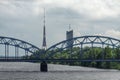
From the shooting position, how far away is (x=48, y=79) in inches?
5625

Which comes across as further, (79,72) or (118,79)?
(79,72)

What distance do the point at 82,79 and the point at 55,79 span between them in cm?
760

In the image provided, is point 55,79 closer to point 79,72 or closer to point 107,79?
point 107,79

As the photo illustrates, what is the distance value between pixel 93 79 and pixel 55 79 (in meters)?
9.54

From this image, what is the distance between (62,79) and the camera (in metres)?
145

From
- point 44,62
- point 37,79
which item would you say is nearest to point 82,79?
point 37,79

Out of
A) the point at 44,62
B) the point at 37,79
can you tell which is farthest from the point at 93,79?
the point at 44,62

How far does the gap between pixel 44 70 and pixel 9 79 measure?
55.2 m

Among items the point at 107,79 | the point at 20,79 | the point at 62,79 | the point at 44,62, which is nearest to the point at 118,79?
the point at 107,79

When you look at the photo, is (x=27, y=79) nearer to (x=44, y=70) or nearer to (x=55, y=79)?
(x=55, y=79)

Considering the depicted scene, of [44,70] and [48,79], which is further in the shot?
[44,70]

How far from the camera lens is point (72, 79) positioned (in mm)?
145625

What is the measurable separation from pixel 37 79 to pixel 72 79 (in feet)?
29.5

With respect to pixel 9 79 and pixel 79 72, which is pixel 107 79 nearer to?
pixel 9 79
